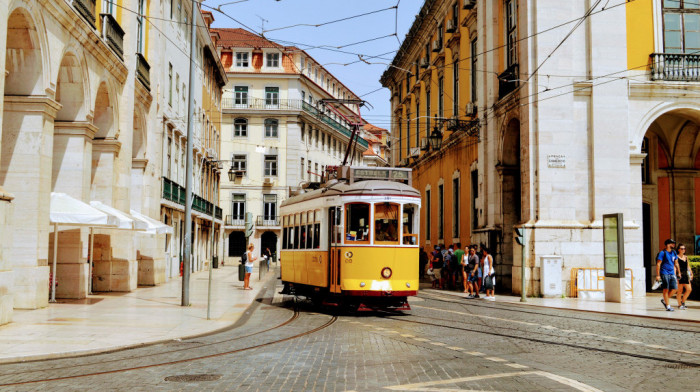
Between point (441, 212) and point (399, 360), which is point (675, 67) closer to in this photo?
point (441, 212)

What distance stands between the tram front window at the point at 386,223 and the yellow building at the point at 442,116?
15.3m

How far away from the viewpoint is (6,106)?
15.7m

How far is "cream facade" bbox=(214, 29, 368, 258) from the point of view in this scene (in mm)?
68125

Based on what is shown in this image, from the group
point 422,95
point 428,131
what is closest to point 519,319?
point 428,131

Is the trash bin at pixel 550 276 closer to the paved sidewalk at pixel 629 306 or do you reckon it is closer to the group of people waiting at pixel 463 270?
the paved sidewalk at pixel 629 306

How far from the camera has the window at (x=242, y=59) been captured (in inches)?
2778

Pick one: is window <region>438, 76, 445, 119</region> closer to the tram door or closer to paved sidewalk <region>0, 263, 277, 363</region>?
paved sidewalk <region>0, 263, 277, 363</region>

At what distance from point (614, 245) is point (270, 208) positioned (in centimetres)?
4947

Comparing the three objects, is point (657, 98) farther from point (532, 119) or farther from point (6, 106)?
point (6, 106)

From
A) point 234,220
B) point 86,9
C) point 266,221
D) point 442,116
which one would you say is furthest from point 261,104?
point 86,9

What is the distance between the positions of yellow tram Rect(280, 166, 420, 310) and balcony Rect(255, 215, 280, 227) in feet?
166

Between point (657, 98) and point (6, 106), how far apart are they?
66.8ft

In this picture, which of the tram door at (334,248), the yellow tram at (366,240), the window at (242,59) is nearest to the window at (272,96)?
the window at (242,59)

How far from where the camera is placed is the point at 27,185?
15.9 m
